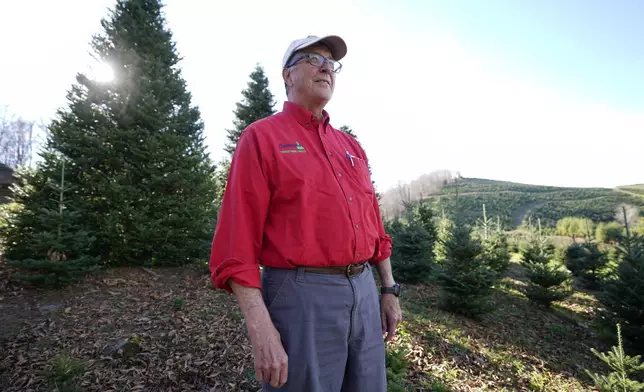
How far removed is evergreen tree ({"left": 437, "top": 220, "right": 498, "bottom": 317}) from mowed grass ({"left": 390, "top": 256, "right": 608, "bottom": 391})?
326 millimetres

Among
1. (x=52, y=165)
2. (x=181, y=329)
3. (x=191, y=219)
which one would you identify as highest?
(x=52, y=165)

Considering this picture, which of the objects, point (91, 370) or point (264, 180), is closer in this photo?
point (264, 180)

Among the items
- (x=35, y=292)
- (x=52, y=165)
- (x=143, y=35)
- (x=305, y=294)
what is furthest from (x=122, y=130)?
(x=305, y=294)

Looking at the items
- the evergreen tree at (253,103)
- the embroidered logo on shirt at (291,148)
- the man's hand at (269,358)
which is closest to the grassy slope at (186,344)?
the man's hand at (269,358)

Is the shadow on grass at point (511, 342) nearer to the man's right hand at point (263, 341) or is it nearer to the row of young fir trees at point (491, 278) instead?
the row of young fir trees at point (491, 278)

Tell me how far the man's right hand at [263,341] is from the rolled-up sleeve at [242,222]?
0.21 ft

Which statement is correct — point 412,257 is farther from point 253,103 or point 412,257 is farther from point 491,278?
point 253,103

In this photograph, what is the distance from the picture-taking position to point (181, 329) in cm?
474

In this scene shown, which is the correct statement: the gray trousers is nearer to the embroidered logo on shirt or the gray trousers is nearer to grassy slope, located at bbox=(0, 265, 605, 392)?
the embroidered logo on shirt

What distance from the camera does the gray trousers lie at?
1468mm

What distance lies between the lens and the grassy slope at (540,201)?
4800 centimetres

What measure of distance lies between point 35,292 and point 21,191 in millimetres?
2199

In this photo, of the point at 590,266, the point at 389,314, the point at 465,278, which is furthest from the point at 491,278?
the point at 590,266

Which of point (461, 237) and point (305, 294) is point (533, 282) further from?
point (305, 294)
